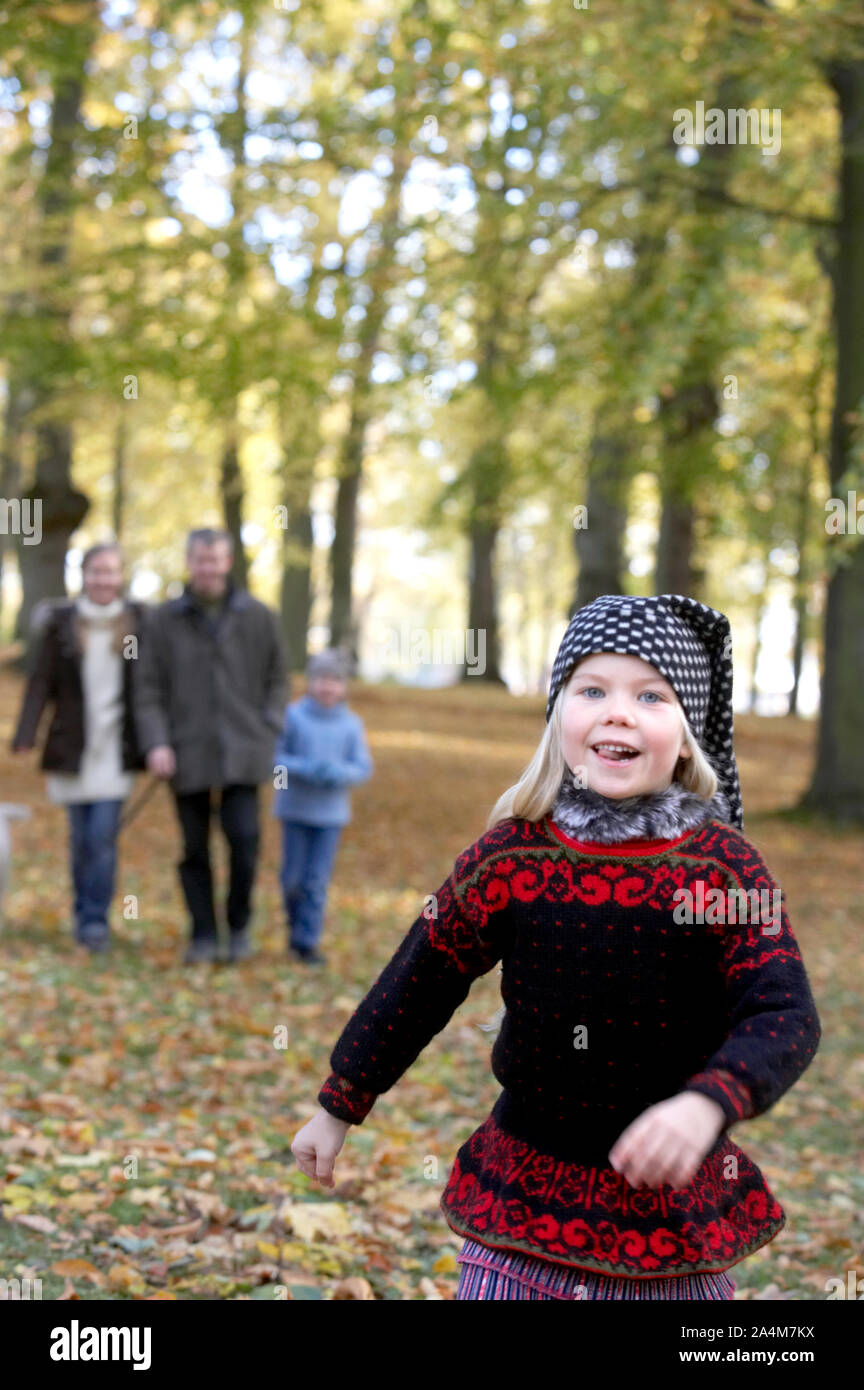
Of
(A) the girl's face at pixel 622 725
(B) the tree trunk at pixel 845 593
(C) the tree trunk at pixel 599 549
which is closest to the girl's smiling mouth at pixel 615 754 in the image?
(A) the girl's face at pixel 622 725

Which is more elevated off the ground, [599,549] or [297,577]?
[599,549]

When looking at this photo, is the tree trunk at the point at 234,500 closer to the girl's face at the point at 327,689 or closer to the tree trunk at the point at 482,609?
the tree trunk at the point at 482,609

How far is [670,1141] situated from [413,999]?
2.13ft

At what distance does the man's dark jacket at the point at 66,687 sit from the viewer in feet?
27.2

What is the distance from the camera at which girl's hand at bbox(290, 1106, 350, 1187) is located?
102 inches

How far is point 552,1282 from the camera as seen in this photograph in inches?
95.0

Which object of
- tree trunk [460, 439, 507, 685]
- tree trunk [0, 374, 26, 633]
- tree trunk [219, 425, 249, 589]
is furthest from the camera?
tree trunk [460, 439, 507, 685]

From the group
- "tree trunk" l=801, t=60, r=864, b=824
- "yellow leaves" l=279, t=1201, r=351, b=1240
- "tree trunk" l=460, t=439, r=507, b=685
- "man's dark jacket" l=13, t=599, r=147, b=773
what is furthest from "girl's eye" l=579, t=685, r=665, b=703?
"tree trunk" l=460, t=439, r=507, b=685

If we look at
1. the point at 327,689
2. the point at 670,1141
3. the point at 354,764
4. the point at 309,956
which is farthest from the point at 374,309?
the point at 670,1141

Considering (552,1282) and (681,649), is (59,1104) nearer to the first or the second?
(552,1282)

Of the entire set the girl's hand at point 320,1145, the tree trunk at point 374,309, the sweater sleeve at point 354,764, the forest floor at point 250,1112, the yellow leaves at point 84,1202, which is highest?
the tree trunk at point 374,309

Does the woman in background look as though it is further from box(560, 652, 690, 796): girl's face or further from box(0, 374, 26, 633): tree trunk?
box(0, 374, 26, 633): tree trunk

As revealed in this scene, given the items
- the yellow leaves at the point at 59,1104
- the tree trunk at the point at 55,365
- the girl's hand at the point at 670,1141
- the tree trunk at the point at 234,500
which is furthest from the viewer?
the tree trunk at the point at 234,500

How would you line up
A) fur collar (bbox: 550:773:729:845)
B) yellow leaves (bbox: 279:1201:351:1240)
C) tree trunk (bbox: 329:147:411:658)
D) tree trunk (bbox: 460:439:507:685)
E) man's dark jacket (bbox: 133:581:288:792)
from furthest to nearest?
tree trunk (bbox: 460:439:507:685) < tree trunk (bbox: 329:147:411:658) < man's dark jacket (bbox: 133:581:288:792) < yellow leaves (bbox: 279:1201:351:1240) < fur collar (bbox: 550:773:729:845)
